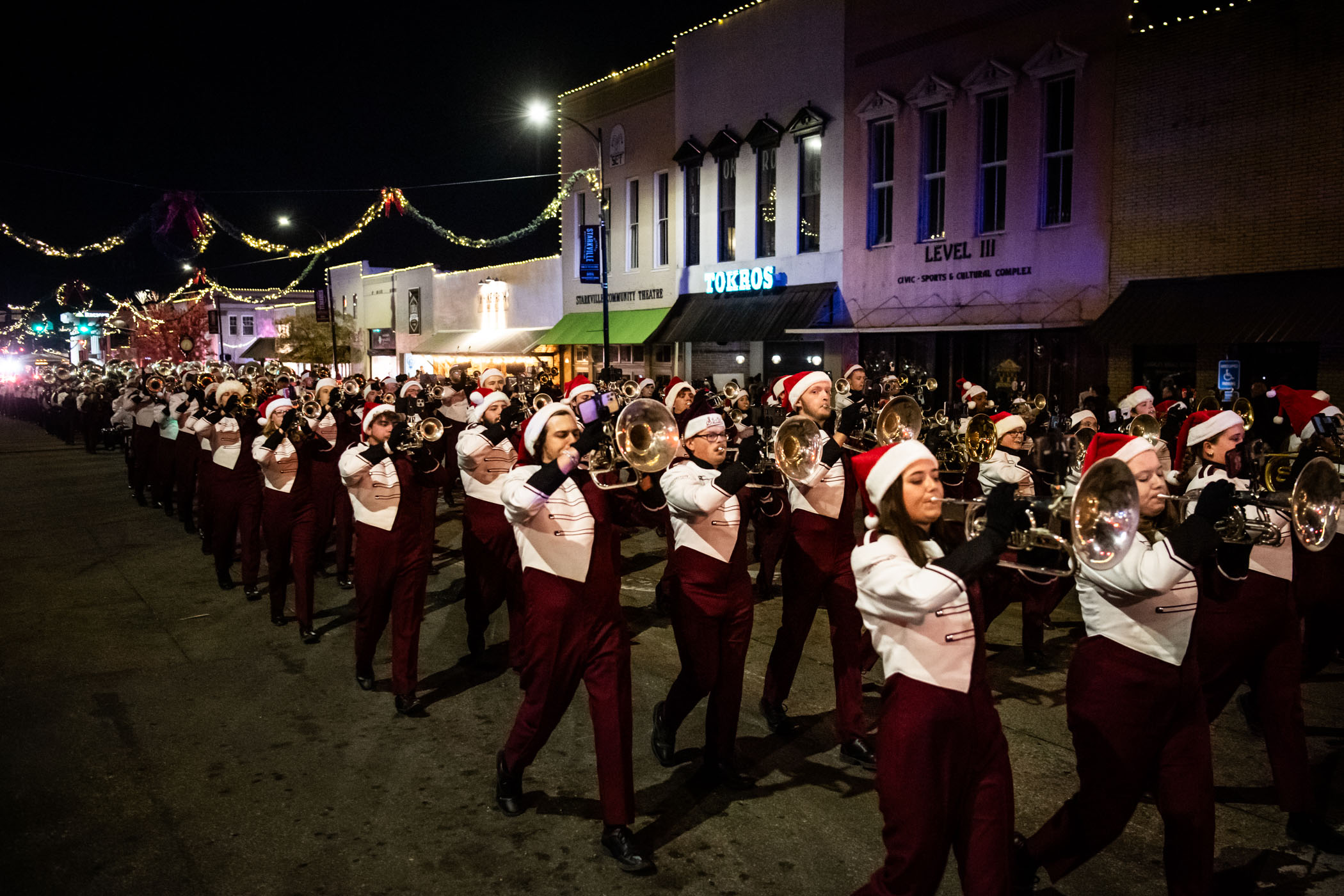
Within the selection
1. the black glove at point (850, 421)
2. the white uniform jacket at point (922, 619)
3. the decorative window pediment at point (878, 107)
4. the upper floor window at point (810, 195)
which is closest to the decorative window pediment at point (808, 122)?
the upper floor window at point (810, 195)

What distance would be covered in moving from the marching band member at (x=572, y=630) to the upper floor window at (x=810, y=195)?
1944 cm

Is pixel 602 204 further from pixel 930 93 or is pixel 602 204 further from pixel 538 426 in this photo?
pixel 538 426

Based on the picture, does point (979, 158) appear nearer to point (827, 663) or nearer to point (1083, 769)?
point (827, 663)

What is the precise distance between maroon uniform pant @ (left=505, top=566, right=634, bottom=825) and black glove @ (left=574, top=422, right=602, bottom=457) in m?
0.50

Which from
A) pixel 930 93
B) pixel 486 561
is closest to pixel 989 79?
pixel 930 93

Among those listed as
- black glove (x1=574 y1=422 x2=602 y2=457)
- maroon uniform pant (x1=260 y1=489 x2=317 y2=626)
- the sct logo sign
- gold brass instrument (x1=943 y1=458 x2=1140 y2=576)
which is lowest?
A: maroon uniform pant (x1=260 y1=489 x2=317 y2=626)

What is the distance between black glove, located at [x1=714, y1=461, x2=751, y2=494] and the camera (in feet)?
14.8

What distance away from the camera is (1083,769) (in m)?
3.54

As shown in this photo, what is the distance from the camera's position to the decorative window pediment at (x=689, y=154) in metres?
25.7

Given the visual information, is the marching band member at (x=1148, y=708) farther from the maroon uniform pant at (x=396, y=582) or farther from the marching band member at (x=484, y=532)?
the marching band member at (x=484, y=532)

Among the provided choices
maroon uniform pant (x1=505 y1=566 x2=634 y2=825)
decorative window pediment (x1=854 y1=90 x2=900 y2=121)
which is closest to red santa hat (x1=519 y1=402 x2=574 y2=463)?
maroon uniform pant (x1=505 y1=566 x2=634 y2=825)

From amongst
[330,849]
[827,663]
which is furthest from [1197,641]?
[330,849]

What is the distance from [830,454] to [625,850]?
8.20 feet

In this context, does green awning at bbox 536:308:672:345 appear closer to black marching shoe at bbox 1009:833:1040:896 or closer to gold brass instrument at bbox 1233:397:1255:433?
gold brass instrument at bbox 1233:397:1255:433
